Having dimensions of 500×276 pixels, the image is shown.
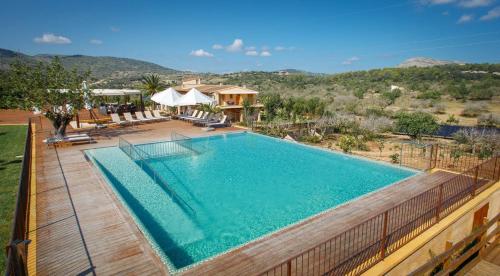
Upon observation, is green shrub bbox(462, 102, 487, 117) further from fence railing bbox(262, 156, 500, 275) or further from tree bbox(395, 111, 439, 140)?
fence railing bbox(262, 156, 500, 275)

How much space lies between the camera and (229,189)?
9.93 m

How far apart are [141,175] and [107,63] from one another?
10210cm

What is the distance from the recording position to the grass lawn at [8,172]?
6.49 meters

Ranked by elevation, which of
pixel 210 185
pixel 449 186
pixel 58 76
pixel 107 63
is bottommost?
pixel 210 185

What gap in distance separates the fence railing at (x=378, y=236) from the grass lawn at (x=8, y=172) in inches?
206

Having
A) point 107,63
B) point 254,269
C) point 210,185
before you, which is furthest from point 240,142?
point 107,63

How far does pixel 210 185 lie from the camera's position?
10.2 metres

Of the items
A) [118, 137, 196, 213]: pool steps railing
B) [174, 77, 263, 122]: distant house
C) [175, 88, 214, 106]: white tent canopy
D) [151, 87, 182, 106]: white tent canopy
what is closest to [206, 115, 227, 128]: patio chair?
[175, 88, 214, 106]: white tent canopy

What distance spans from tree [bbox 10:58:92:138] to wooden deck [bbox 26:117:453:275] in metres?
5.34

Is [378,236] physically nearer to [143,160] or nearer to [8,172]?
[143,160]

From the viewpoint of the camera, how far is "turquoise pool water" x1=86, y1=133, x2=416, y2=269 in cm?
698

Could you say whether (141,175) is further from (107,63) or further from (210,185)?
(107,63)

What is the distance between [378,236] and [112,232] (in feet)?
17.5

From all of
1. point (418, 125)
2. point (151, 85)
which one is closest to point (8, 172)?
point (151, 85)
